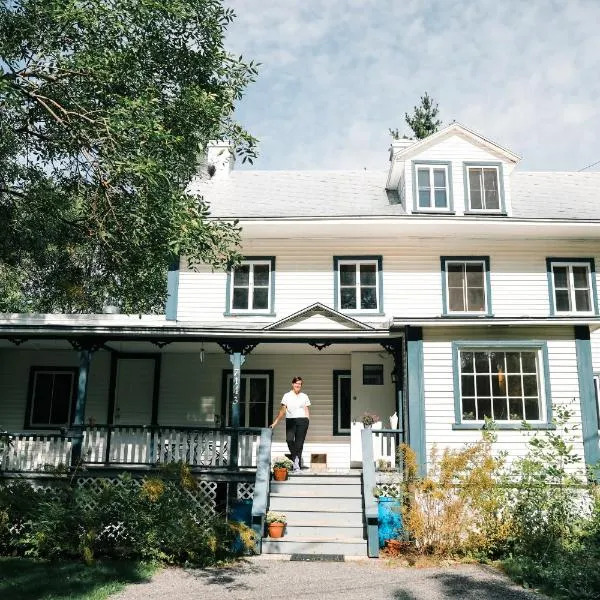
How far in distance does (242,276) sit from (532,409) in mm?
7654

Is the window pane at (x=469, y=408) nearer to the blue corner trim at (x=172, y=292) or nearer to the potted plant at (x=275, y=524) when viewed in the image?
the potted plant at (x=275, y=524)

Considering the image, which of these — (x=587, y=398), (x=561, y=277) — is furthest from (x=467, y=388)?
(x=561, y=277)

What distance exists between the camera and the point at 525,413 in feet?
40.6

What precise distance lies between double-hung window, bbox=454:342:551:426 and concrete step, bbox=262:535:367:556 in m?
3.47

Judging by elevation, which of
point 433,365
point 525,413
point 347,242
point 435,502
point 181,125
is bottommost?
point 435,502

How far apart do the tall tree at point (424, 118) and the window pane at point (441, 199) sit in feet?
62.7

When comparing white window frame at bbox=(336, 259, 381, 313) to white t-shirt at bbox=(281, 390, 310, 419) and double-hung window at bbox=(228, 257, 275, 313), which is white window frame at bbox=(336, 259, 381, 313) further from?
white t-shirt at bbox=(281, 390, 310, 419)

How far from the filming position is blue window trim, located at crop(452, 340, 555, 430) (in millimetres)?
12148

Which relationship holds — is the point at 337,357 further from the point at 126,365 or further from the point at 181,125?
the point at 181,125

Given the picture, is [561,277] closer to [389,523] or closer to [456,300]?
[456,300]

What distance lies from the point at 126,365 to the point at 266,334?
4.98m

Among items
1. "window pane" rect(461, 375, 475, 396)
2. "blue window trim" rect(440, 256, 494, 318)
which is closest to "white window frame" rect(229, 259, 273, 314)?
"blue window trim" rect(440, 256, 494, 318)

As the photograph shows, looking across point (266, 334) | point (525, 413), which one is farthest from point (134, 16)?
point (525, 413)

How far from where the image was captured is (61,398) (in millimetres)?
16500
